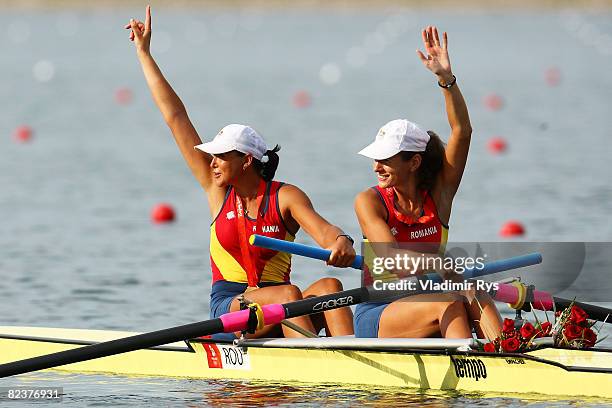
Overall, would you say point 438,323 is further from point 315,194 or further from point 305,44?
point 305,44

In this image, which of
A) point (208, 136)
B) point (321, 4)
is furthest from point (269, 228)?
point (321, 4)

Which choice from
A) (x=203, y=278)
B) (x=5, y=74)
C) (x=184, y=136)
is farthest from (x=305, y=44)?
(x=184, y=136)

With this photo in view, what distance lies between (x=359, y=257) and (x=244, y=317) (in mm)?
802

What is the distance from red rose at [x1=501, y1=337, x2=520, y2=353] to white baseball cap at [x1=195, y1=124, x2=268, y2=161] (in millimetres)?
1962

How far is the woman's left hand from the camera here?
8.97m

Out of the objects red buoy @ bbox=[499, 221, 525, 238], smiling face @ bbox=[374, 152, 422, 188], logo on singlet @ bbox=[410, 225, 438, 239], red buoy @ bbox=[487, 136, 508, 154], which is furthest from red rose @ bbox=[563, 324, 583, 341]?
red buoy @ bbox=[487, 136, 508, 154]

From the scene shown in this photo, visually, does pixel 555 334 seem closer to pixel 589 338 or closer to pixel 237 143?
pixel 589 338

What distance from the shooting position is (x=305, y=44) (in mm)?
58062

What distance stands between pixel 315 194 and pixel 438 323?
1057 cm

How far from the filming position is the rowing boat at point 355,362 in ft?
28.8

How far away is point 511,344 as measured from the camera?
28.9 ft

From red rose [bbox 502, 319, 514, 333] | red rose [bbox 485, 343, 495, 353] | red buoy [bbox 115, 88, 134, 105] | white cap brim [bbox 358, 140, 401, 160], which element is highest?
red buoy [bbox 115, 88, 134, 105]

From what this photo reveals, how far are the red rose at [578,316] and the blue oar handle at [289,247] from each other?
1.34 metres

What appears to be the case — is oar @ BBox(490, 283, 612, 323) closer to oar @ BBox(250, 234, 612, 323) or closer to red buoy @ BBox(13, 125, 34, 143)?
oar @ BBox(250, 234, 612, 323)
